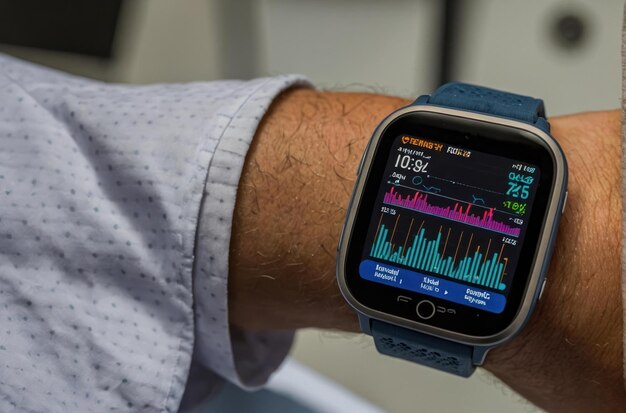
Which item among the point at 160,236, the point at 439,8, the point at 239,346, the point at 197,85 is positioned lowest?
the point at 239,346

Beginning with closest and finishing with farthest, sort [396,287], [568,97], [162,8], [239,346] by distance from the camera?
1. [396,287]
2. [239,346]
3. [568,97]
4. [162,8]

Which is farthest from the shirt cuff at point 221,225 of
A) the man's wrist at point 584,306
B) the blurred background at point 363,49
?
the blurred background at point 363,49

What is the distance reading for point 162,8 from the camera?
2.05 metres

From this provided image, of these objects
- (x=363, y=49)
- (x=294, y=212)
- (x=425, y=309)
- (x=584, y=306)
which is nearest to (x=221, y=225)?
(x=294, y=212)

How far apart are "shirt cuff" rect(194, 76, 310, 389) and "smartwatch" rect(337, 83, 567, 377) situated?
3.8 inches

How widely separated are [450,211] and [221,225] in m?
0.18

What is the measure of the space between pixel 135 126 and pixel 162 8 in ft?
5.09

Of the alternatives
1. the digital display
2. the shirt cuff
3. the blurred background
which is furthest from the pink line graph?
the blurred background

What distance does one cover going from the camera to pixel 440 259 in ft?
1.81

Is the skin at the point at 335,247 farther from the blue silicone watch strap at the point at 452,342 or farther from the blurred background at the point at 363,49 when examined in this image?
the blurred background at the point at 363,49

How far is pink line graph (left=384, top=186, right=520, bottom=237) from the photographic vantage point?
1.79 ft

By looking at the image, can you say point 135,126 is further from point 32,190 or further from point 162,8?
point 162,8

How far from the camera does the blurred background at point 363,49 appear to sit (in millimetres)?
1424

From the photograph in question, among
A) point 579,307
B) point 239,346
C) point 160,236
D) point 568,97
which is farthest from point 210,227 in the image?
point 568,97
